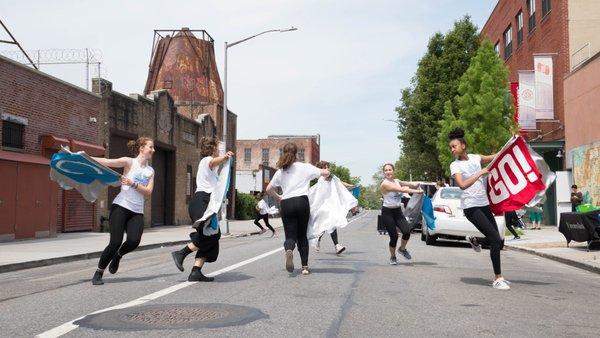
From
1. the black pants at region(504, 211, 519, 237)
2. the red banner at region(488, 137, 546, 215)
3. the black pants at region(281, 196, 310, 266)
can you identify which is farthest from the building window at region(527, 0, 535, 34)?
the black pants at region(281, 196, 310, 266)

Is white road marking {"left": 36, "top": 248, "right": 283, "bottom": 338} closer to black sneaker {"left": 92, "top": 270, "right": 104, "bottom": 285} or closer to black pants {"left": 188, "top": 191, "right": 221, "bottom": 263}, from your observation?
black pants {"left": 188, "top": 191, "right": 221, "bottom": 263}

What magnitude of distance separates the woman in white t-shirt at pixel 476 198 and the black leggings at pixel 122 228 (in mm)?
4075

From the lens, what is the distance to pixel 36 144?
Result: 1972 centimetres

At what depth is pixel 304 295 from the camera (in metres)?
6.78

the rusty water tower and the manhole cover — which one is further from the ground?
the rusty water tower

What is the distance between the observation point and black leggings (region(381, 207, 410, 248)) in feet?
34.0

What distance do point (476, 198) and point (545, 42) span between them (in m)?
27.1

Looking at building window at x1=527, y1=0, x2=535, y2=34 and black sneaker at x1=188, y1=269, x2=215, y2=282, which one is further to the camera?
building window at x1=527, y1=0, x2=535, y2=34

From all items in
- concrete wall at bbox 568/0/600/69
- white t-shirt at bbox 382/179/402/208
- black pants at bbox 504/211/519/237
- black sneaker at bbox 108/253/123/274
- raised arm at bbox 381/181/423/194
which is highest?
concrete wall at bbox 568/0/600/69

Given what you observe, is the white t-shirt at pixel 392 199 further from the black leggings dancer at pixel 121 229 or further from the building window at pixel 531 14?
the building window at pixel 531 14

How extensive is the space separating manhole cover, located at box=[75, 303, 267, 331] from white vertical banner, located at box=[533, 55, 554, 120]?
87.6ft

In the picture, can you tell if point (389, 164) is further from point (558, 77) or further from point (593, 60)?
point (558, 77)

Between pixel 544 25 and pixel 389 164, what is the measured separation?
82.2 ft

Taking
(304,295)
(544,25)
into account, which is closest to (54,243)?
(304,295)
